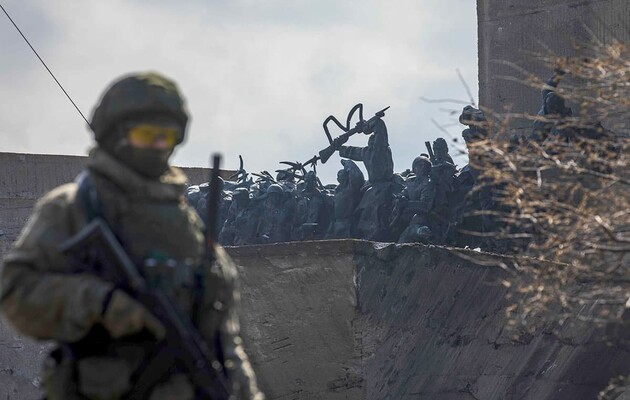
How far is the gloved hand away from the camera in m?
6.30

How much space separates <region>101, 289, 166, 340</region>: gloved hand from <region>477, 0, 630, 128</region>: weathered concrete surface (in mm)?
20782

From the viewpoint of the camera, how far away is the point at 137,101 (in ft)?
21.8

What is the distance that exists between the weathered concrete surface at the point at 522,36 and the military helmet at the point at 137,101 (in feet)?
66.7

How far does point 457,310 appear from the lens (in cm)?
2391

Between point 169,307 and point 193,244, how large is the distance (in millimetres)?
484

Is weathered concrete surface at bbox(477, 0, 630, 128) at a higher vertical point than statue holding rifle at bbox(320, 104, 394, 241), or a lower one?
higher

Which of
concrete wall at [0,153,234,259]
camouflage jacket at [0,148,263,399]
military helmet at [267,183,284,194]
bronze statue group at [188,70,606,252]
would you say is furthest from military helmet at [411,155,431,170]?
camouflage jacket at [0,148,263,399]

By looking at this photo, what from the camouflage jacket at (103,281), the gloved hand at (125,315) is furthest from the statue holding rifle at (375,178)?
the gloved hand at (125,315)

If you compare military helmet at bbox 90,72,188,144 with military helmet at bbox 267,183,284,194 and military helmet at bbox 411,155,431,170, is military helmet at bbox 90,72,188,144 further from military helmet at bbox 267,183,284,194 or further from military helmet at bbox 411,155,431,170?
military helmet at bbox 267,183,284,194

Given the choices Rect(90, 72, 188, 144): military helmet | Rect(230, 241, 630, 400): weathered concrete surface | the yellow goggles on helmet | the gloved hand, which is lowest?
Rect(230, 241, 630, 400): weathered concrete surface

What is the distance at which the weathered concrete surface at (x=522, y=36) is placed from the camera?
27.2 metres

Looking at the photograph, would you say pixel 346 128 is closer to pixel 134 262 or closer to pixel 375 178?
pixel 375 178

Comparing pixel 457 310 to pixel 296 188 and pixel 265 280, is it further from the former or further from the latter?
pixel 296 188

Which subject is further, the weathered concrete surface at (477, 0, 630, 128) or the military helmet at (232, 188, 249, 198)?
the military helmet at (232, 188, 249, 198)
